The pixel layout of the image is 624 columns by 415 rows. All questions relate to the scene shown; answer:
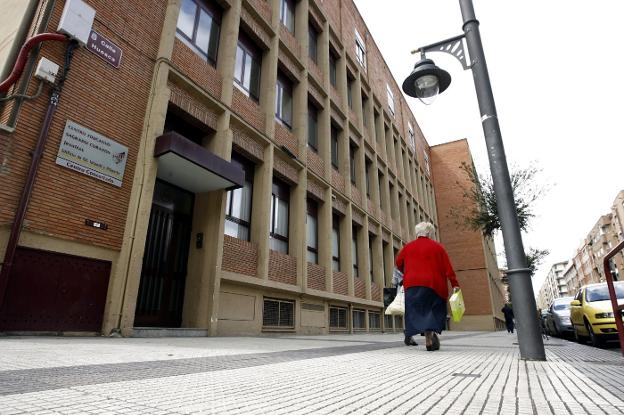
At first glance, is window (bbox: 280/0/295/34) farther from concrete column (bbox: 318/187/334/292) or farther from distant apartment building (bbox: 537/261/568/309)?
distant apartment building (bbox: 537/261/568/309)

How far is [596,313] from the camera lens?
8.09 meters

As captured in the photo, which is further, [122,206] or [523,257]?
[122,206]

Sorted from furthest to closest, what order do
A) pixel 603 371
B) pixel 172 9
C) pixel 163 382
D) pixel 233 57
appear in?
1. pixel 233 57
2. pixel 172 9
3. pixel 603 371
4. pixel 163 382

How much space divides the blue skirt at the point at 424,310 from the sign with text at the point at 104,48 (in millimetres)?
6567

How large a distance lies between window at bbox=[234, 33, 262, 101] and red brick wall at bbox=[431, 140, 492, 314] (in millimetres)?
18472

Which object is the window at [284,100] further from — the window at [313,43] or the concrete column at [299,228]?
→ the window at [313,43]

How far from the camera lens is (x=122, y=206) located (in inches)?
256

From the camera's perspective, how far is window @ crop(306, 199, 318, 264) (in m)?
12.7

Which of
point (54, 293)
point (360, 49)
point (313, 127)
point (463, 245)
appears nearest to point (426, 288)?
point (54, 293)

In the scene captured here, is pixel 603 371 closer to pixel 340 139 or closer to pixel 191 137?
pixel 191 137

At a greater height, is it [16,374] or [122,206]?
[122,206]

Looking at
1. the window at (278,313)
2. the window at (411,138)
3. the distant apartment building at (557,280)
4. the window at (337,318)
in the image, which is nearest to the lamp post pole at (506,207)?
the window at (278,313)

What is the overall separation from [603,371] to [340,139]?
13907mm

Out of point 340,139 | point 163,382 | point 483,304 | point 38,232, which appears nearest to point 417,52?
point 163,382
